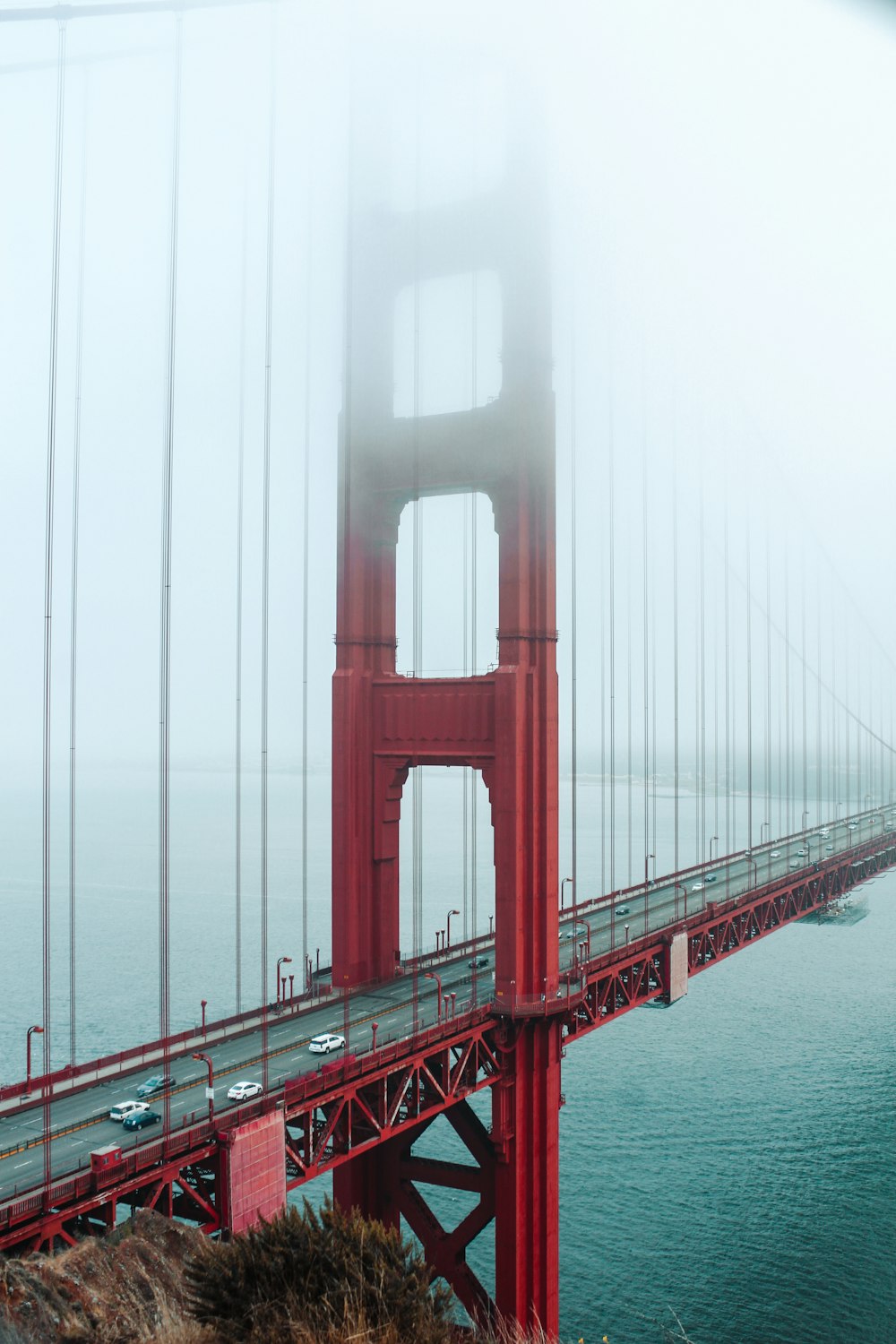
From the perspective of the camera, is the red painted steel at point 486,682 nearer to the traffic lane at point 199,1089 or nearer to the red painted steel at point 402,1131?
the red painted steel at point 402,1131

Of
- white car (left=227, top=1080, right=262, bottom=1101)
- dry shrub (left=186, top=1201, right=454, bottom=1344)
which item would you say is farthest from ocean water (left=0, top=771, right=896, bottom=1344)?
dry shrub (left=186, top=1201, right=454, bottom=1344)

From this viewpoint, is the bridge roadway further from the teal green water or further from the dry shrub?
the teal green water

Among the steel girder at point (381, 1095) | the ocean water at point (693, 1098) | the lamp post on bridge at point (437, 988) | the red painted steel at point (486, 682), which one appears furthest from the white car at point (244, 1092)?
the ocean water at point (693, 1098)

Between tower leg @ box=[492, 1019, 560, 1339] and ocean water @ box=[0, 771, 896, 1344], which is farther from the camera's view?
ocean water @ box=[0, 771, 896, 1344]

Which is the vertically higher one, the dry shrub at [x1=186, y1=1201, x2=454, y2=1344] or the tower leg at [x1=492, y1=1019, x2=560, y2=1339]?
the dry shrub at [x1=186, y1=1201, x2=454, y2=1344]

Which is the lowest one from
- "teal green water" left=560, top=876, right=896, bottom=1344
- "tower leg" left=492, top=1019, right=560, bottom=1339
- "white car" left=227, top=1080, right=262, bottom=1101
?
"teal green water" left=560, top=876, right=896, bottom=1344

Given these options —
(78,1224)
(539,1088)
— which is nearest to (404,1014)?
(539,1088)
